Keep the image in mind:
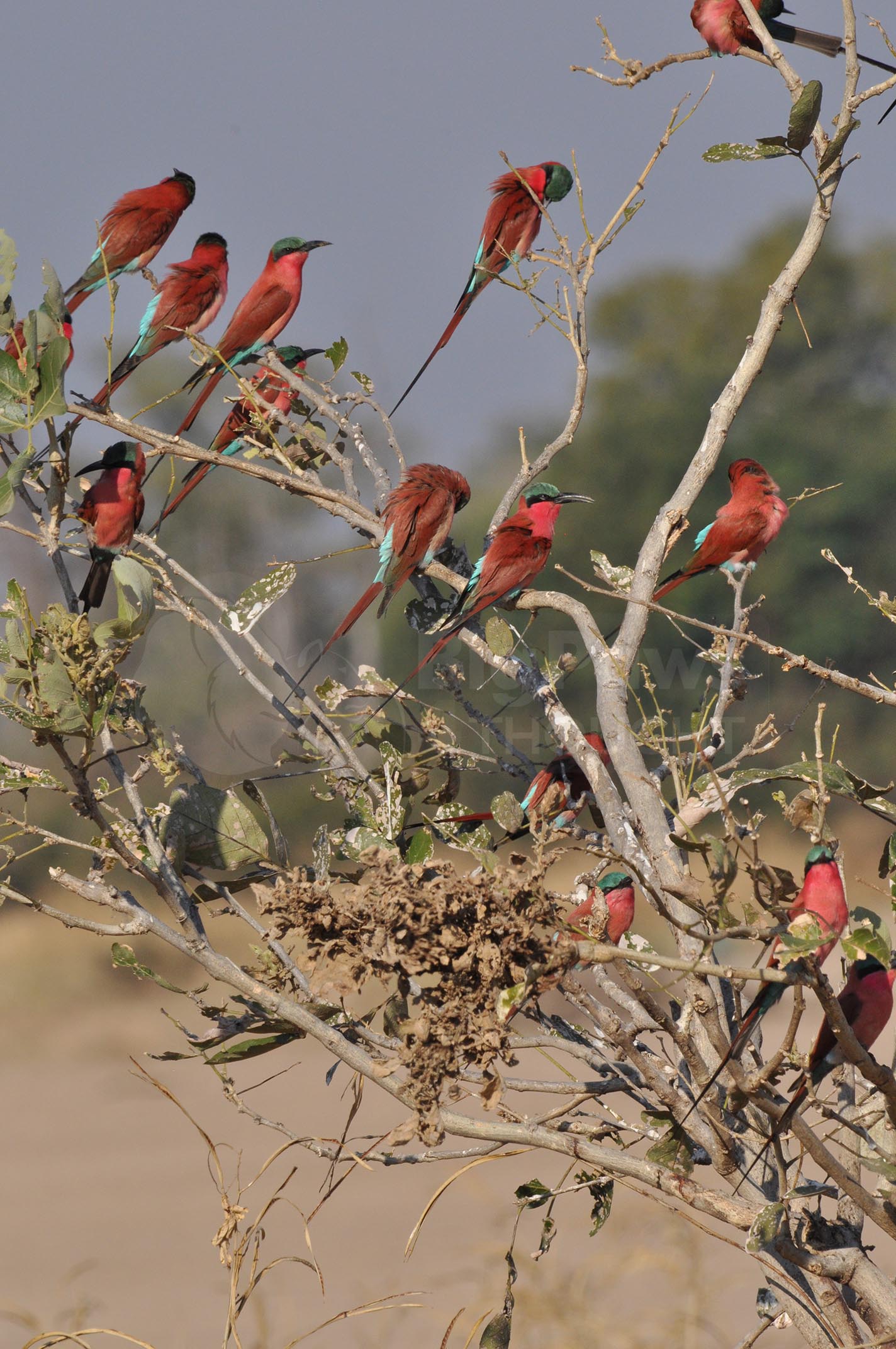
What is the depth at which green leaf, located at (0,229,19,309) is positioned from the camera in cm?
109

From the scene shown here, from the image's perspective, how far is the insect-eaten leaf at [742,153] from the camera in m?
1.30

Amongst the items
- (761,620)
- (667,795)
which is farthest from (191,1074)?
(761,620)

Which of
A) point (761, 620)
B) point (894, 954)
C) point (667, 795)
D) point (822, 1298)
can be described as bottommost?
point (822, 1298)

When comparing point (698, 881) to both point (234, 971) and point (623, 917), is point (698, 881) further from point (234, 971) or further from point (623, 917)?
point (623, 917)

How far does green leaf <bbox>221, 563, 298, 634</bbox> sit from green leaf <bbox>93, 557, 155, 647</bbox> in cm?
36

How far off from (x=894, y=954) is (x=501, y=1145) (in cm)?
42

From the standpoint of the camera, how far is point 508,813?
4.46 feet

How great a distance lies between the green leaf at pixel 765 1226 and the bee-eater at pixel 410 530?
3.02ft

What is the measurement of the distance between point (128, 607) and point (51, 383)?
0.21 m

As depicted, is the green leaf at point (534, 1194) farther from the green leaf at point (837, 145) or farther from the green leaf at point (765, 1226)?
the green leaf at point (837, 145)

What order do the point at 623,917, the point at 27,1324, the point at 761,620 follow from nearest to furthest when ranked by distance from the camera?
1. the point at 27,1324
2. the point at 623,917
3. the point at 761,620

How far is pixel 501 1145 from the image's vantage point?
1.06m

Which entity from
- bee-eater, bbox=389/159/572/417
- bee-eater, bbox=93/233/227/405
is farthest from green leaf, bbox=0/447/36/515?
bee-eater, bbox=389/159/572/417

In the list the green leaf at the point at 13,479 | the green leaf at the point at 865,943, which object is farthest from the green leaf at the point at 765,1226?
the green leaf at the point at 13,479
